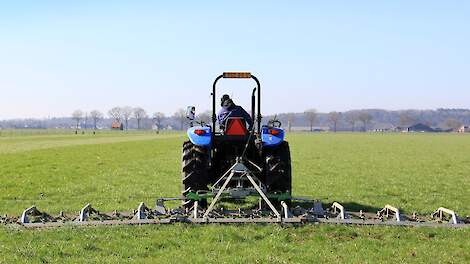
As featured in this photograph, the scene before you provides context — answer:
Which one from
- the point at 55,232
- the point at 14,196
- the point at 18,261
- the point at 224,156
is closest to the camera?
the point at 18,261

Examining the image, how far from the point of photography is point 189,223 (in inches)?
386

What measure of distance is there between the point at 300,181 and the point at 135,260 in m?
13.4

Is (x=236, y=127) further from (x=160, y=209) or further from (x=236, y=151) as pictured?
(x=160, y=209)

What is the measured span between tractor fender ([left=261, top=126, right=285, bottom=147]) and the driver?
63cm

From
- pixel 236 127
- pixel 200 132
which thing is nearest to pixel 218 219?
pixel 200 132

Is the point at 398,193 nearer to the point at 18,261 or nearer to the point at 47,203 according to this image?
the point at 47,203

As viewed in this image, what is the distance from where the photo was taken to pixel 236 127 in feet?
38.6

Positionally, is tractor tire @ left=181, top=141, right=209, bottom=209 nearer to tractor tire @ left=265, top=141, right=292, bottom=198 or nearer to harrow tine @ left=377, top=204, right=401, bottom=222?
tractor tire @ left=265, top=141, right=292, bottom=198

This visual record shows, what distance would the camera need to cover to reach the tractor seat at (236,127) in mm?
11773

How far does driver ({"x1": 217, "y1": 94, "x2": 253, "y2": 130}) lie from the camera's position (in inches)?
482

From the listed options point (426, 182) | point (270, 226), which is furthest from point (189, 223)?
point (426, 182)

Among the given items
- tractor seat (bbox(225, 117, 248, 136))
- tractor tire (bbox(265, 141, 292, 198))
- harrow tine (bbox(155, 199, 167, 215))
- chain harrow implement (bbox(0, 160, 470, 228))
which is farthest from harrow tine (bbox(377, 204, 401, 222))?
harrow tine (bbox(155, 199, 167, 215))

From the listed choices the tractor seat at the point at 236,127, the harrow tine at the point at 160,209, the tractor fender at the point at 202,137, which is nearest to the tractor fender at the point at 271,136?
the tractor seat at the point at 236,127

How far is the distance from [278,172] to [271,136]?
77 cm
